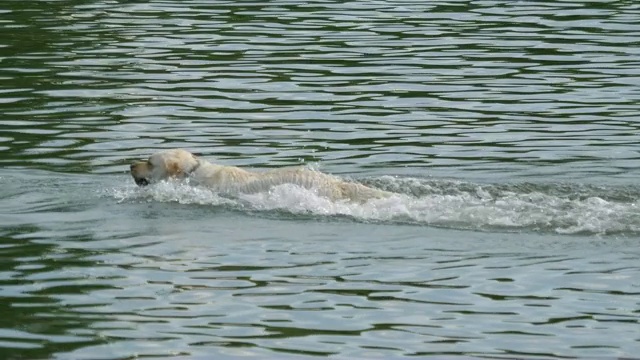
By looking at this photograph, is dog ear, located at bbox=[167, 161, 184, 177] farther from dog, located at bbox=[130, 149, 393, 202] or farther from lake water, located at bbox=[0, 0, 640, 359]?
lake water, located at bbox=[0, 0, 640, 359]

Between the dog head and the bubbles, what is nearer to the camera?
the bubbles

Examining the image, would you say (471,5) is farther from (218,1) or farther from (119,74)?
(119,74)

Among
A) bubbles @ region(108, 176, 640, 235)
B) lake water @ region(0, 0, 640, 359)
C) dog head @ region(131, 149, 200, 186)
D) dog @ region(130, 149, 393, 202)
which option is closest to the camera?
lake water @ region(0, 0, 640, 359)

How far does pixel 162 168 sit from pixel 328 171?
200 cm

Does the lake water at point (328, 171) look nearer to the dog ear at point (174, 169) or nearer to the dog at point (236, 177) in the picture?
the dog at point (236, 177)

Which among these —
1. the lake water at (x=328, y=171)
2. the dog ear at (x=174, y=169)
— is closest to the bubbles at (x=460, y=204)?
the lake water at (x=328, y=171)

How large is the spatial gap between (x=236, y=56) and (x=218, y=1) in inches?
234

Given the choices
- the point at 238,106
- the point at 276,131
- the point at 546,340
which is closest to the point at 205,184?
the point at 276,131

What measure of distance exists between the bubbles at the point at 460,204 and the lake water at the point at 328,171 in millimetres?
32

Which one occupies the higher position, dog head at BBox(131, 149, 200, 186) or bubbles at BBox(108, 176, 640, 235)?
dog head at BBox(131, 149, 200, 186)

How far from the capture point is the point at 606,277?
11414mm

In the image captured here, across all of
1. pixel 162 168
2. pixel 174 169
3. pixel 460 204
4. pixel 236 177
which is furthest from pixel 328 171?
pixel 460 204

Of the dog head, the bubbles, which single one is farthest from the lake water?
the dog head

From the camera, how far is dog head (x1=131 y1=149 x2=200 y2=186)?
14953 millimetres
